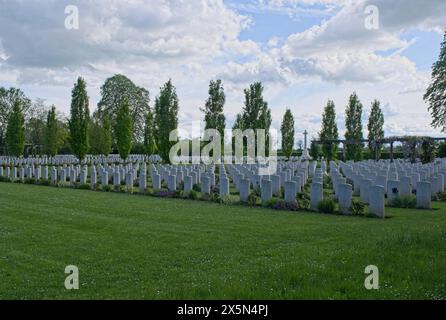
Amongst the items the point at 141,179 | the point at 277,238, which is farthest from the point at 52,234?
the point at 141,179

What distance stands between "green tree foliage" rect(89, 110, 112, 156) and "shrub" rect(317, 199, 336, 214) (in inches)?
1572

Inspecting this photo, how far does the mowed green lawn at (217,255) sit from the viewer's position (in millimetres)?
5441

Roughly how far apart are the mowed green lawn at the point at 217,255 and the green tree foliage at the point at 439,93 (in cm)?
3046

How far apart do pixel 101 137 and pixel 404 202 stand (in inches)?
1678

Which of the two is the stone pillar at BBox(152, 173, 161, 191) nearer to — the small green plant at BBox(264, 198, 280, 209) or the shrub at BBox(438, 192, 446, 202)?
the small green plant at BBox(264, 198, 280, 209)

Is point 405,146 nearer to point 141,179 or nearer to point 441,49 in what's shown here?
point 441,49

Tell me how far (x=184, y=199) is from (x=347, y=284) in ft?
40.2

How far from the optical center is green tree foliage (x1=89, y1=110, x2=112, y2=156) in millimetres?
50406

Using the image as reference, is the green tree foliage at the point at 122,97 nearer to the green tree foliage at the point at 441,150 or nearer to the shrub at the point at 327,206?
the green tree foliage at the point at 441,150

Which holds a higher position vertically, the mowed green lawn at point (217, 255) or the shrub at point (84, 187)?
the shrub at point (84, 187)

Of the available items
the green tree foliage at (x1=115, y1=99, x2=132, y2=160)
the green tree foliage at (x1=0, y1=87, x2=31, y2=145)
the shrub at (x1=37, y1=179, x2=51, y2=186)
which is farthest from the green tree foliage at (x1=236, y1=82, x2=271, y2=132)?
the green tree foliage at (x1=0, y1=87, x2=31, y2=145)

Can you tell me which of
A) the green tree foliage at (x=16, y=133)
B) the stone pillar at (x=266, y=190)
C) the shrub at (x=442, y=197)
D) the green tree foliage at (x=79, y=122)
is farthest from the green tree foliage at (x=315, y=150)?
the stone pillar at (x=266, y=190)

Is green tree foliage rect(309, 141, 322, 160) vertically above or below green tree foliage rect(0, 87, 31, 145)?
below

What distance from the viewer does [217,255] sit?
7473 millimetres
